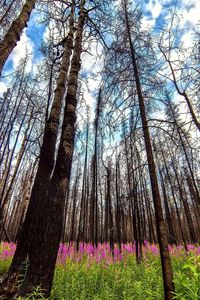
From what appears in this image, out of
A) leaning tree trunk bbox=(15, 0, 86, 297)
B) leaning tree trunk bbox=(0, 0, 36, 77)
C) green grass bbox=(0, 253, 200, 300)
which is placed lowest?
green grass bbox=(0, 253, 200, 300)

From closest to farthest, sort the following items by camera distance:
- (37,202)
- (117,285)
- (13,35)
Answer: (37,202)
(13,35)
(117,285)

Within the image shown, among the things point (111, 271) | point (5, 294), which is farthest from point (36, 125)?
point (5, 294)

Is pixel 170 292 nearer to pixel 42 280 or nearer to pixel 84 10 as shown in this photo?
pixel 42 280

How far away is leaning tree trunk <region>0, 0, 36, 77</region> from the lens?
104 inches

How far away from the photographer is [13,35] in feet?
9.48

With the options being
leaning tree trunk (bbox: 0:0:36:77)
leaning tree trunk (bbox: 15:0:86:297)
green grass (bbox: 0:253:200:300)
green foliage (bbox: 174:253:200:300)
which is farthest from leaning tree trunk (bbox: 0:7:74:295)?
green foliage (bbox: 174:253:200:300)

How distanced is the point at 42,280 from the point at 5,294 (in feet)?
1.45

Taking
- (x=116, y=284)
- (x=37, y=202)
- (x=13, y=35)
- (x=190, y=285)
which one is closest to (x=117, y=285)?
(x=116, y=284)

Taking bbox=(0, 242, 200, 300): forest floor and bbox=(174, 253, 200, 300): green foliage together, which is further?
bbox=(0, 242, 200, 300): forest floor

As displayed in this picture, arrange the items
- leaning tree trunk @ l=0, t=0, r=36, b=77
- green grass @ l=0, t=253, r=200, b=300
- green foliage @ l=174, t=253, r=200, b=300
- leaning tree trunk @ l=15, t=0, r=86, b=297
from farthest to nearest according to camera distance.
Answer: green grass @ l=0, t=253, r=200, b=300, leaning tree trunk @ l=0, t=0, r=36, b=77, green foliage @ l=174, t=253, r=200, b=300, leaning tree trunk @ l=15, t=0, r=86, b=297

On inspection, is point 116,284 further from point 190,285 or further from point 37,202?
point 37,202

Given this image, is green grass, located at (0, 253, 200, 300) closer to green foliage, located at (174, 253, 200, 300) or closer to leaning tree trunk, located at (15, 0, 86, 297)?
green foliage, located at (174, 253, 200, 300)

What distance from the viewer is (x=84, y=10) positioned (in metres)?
5.56

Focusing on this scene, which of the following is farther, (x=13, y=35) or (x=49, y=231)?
(x=13, y=35)
